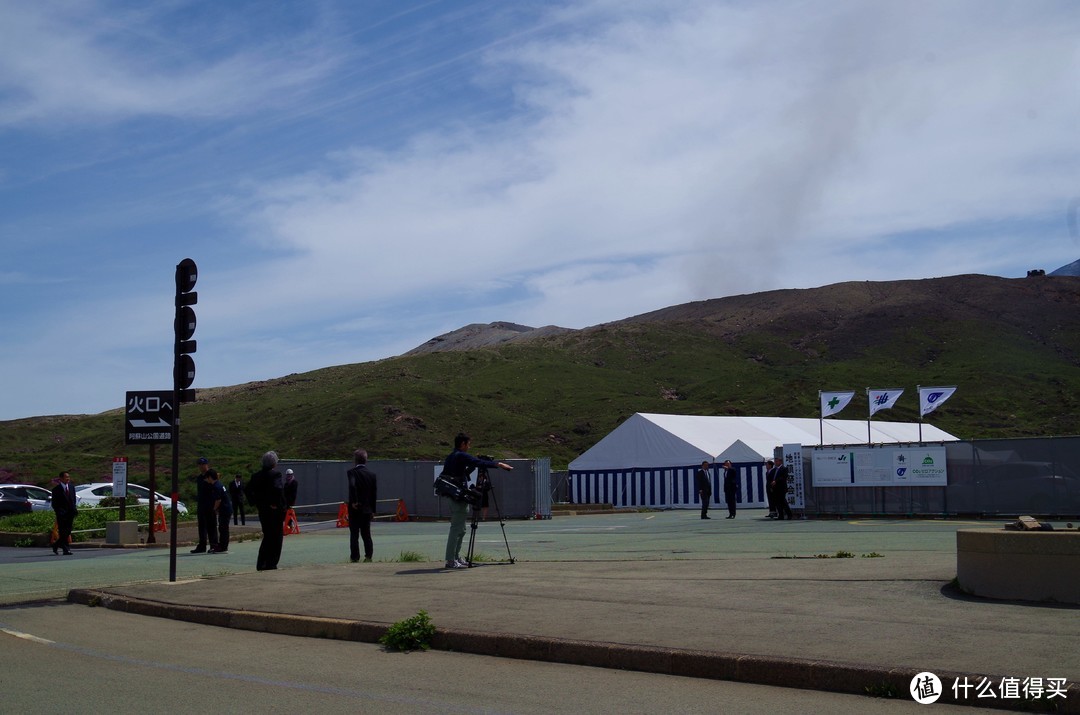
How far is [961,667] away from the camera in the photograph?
6.95 metres

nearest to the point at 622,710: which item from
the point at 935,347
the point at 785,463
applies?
the point at 785,463

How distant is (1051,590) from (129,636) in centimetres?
861

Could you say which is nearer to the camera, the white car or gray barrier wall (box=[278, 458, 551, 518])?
gray barrier wall (box=[278, 458, 551, 518])

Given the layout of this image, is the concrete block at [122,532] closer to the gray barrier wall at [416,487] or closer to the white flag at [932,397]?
the gray barrier wall at [416,487]

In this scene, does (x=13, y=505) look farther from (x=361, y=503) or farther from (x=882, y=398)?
(x=882, y=398)

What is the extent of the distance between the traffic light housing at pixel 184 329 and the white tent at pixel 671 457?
30.0 meters

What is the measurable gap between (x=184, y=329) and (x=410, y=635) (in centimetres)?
683

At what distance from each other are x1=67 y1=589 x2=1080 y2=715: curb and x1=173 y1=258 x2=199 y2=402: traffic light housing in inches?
163

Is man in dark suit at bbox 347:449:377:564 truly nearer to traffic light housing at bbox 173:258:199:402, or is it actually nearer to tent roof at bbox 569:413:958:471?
traffic light housing at bbox 173:258:199:402

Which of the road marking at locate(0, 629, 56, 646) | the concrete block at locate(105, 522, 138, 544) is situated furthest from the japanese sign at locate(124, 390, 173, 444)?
the road marking at locate(0, 629, 56, 646)

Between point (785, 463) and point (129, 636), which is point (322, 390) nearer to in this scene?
point (785, 463)

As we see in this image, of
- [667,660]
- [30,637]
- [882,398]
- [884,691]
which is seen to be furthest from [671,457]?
[884,691]

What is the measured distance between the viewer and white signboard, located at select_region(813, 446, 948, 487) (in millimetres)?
29688

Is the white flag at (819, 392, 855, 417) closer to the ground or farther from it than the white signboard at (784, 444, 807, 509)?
farther from it
